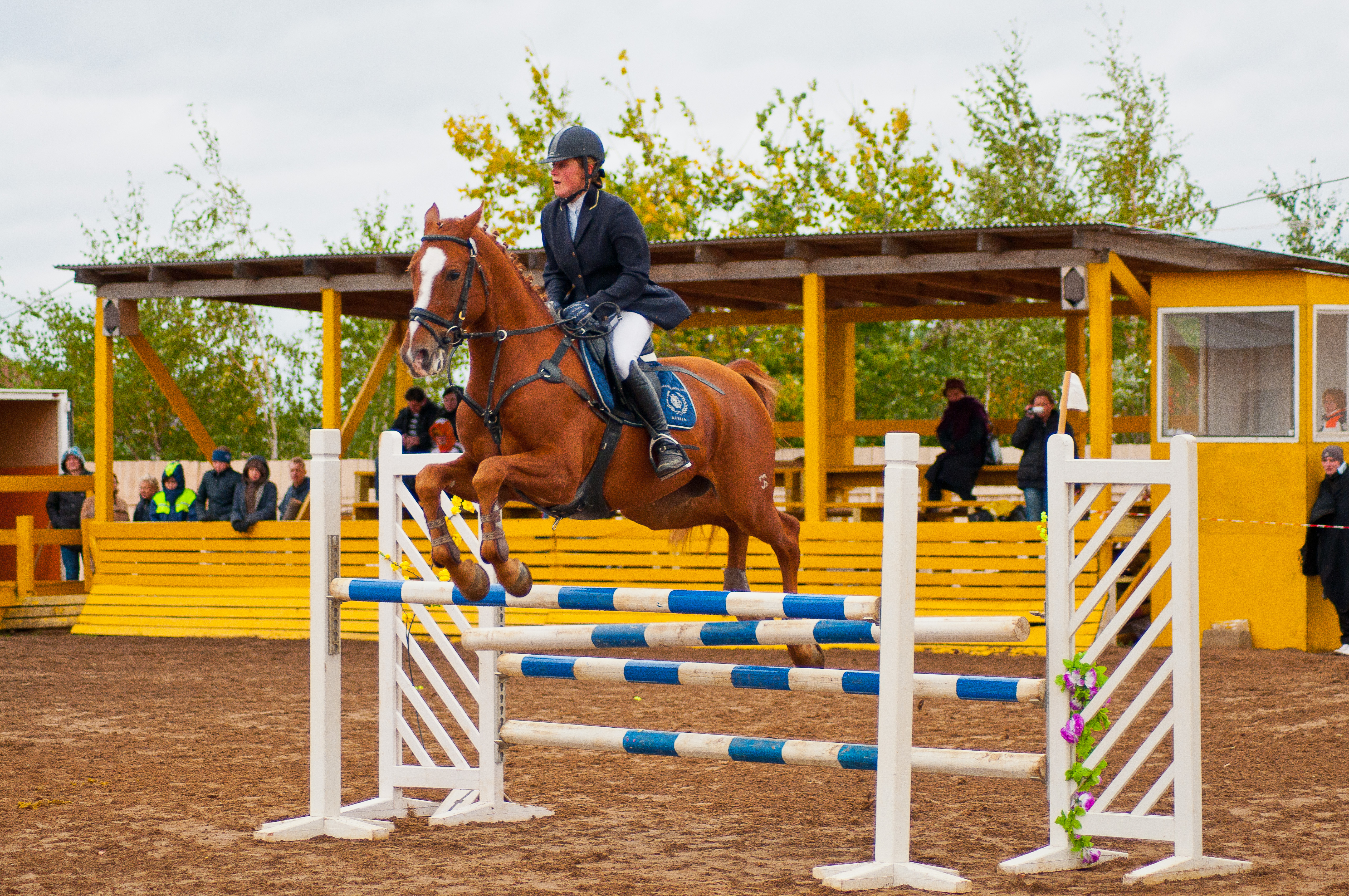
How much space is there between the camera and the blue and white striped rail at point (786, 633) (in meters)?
4.46

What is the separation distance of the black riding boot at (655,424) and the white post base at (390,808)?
1973mm

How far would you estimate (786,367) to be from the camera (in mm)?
23500

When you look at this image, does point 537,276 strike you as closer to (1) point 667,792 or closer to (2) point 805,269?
(2) point 805,269

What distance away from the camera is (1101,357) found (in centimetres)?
1113

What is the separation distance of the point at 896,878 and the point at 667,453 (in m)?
1.65

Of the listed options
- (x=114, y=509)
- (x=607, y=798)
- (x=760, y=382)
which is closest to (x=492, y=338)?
(x=760, y=382)

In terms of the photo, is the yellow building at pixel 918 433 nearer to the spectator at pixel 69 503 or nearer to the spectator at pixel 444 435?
the spectator at pixel 69 503

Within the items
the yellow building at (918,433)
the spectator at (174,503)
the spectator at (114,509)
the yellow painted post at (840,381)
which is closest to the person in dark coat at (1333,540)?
the yellow building at (918,433)

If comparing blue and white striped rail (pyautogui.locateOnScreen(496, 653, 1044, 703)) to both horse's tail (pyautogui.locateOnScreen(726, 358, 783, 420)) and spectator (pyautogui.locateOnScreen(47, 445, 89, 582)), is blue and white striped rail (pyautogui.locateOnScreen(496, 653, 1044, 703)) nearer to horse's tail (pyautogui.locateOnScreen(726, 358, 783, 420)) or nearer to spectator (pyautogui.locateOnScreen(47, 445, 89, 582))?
horse's tail (pyautogui.locateOnScreen(726, 358, 783, 420))

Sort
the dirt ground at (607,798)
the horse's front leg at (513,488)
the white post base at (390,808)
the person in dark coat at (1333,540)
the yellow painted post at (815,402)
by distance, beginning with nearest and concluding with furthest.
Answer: the horse's front leg at (513,488), the dirt ground at (607,798), the white post base at (390,808), the person in dark coat at (1333,540), the yellow painted post at (815,402)

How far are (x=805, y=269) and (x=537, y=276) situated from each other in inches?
108

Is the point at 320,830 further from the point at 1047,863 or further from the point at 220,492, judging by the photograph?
the point at 220,492

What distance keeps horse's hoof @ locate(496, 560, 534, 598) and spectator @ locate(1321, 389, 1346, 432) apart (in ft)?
29.0

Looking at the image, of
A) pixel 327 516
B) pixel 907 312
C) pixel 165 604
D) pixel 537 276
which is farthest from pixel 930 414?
pixel 327 516
